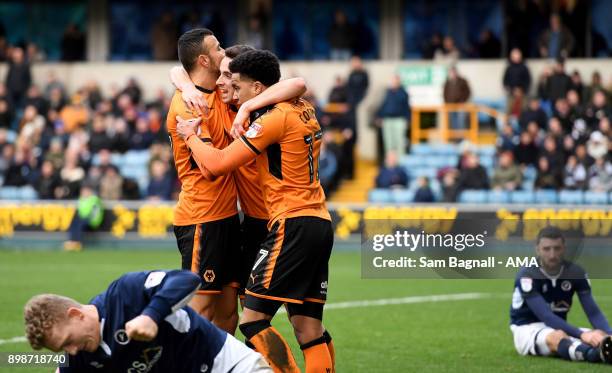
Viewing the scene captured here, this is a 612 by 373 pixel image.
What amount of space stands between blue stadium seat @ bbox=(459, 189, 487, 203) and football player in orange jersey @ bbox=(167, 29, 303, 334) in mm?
13910

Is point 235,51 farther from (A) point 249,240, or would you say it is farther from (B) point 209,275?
(B) point 209,275

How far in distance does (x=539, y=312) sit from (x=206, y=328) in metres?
4.22

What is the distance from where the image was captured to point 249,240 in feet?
24.6

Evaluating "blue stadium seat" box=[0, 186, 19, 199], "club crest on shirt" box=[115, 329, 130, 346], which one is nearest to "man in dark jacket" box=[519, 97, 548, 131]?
"blue stadium seat" box=[0, 186, 19, 199]

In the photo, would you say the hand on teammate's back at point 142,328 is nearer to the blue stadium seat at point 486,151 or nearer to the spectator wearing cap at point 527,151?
the spectator wearing cap at point 527,151

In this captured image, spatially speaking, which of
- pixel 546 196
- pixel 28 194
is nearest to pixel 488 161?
pixel 546 196

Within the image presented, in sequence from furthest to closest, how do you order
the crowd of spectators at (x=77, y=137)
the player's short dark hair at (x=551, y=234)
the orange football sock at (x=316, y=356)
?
the crowd of spectators at (x=77, y=137)
the player's short dark hair at (x=551, y=234)
the orange football sock at (x=316, y=356)

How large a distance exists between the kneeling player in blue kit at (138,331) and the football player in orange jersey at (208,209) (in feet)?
5.12

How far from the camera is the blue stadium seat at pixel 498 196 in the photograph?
20828mm

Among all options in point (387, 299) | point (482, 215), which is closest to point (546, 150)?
point (482, 215)

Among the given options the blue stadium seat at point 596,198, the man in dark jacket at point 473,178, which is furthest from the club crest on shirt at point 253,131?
the man in dark jacket at point 473,178

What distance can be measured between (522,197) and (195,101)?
561 inches

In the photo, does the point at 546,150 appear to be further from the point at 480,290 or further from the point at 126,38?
the point at 126,38

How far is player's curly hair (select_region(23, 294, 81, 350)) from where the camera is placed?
508 centimetres
